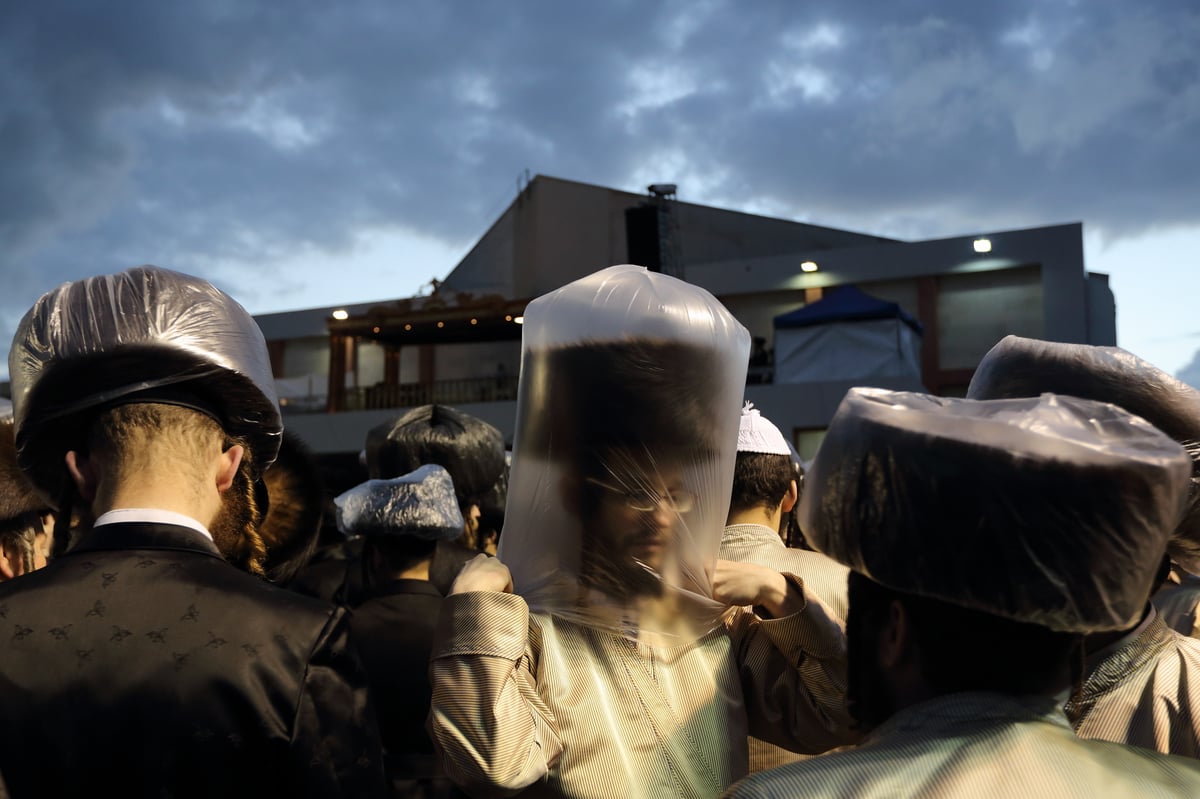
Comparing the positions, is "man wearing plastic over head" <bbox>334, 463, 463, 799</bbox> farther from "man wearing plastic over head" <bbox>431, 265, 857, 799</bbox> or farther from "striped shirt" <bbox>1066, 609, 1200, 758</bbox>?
"striped shirt" <bbox>1066, 609, 1200, 758</bbox>

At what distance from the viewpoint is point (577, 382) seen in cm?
158

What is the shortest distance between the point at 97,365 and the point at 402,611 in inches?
59.1

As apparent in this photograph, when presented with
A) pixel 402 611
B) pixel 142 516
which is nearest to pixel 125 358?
pixel 142 516

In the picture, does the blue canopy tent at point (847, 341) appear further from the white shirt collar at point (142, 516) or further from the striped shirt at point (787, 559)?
the white shirt collar at point (142, 516)

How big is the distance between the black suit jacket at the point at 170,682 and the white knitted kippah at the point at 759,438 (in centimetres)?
133

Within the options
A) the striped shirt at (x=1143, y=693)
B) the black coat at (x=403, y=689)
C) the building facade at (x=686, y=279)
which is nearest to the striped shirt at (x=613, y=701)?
the striped shirt at (x=1143, y=693)

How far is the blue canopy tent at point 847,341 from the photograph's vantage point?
16.6 m

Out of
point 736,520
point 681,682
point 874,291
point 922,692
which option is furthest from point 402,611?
point 874,291

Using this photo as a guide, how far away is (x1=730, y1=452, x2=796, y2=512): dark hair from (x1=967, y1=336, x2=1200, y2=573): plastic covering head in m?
0.71

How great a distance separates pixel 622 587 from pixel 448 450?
8.01ft

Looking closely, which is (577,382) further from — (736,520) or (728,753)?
(736,520)

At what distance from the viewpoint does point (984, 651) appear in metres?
1.12

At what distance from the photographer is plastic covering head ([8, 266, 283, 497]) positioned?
57.6 inches

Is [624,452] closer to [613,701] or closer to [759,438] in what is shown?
[613,701]
